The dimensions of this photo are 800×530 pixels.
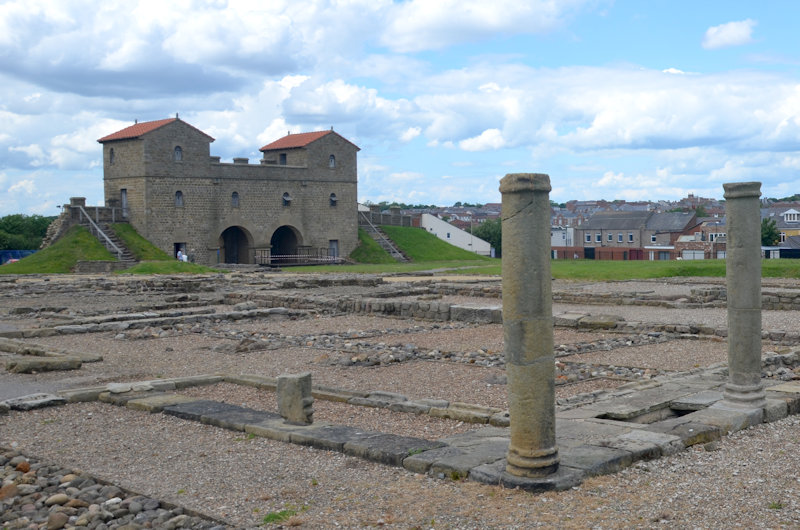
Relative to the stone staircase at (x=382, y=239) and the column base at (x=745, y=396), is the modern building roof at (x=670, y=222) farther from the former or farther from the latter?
the column base at (x=745, y=396)

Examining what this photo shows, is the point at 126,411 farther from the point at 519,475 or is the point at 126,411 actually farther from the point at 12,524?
the point at 519,475

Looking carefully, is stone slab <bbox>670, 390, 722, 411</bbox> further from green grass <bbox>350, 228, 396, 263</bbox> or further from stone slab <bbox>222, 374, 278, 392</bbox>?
green grass <bbox>350, 228, 396, 263</bbox>

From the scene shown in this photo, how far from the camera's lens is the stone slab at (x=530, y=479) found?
6328 millimetres

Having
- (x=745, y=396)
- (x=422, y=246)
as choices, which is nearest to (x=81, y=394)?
(x=745, y=396)

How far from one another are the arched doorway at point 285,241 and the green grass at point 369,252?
4.42 meters

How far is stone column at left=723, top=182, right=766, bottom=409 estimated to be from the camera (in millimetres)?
9062

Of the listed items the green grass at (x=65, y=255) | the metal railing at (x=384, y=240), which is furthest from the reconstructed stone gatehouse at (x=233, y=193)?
the green grass at (x=65, y=255)

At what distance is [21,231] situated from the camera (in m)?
74.6

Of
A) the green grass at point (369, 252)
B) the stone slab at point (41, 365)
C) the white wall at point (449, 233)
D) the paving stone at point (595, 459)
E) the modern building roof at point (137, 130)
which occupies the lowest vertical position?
the paving stone at point (595, 459)

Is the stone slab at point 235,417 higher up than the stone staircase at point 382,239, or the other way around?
the stone staircase at point 382,239

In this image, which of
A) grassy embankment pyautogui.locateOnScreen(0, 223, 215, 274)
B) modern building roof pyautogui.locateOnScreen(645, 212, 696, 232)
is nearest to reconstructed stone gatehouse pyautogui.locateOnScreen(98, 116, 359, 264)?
grassy embankment pyautogui.locateOnScreen(0, 223, 215, 274)

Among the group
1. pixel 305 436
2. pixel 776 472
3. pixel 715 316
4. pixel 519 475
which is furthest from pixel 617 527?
pixel 715 316

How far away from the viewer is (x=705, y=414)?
8.54 m

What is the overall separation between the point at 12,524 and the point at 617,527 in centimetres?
434
